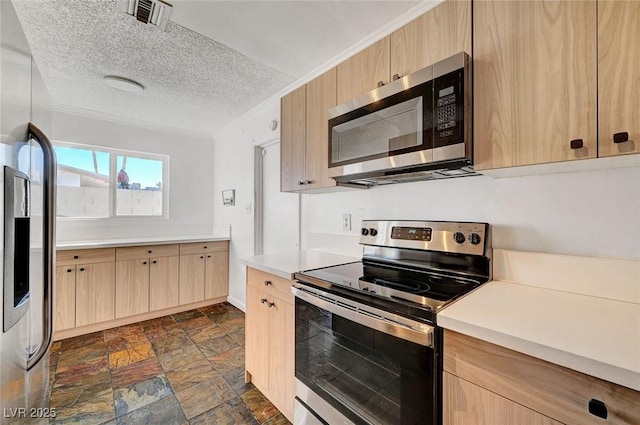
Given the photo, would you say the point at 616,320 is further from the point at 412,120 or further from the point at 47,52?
the point at 47,52

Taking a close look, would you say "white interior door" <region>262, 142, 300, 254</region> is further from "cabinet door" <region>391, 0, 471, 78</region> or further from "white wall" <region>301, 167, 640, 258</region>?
"cabinet door" <region>391, 0, 471, 78</region>

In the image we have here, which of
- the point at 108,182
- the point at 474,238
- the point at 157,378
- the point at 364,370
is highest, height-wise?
the point at 108,182

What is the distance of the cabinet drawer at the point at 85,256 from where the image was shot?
A: 8.67ft

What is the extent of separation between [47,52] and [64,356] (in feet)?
7.89

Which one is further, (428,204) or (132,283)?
(132,283)

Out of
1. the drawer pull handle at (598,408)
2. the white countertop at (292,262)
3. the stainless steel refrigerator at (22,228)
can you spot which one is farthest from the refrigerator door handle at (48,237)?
the drawer pull handle at (598,408)

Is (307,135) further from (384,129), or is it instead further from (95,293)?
(95,293)

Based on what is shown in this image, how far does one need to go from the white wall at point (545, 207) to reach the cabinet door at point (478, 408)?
710mm

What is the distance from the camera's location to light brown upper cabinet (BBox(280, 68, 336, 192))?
1.76 meters

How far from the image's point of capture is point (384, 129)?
1384 millimetres

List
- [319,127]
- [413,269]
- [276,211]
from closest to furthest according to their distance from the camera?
1. [413,269]
2. [319,127]
3. [276,211]

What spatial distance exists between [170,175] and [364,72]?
322 centimetres

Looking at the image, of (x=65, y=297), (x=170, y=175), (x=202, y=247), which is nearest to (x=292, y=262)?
(x=202, y=247)

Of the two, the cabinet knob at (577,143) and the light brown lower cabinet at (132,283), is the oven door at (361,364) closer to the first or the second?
the cabinet knob at (577,143)
